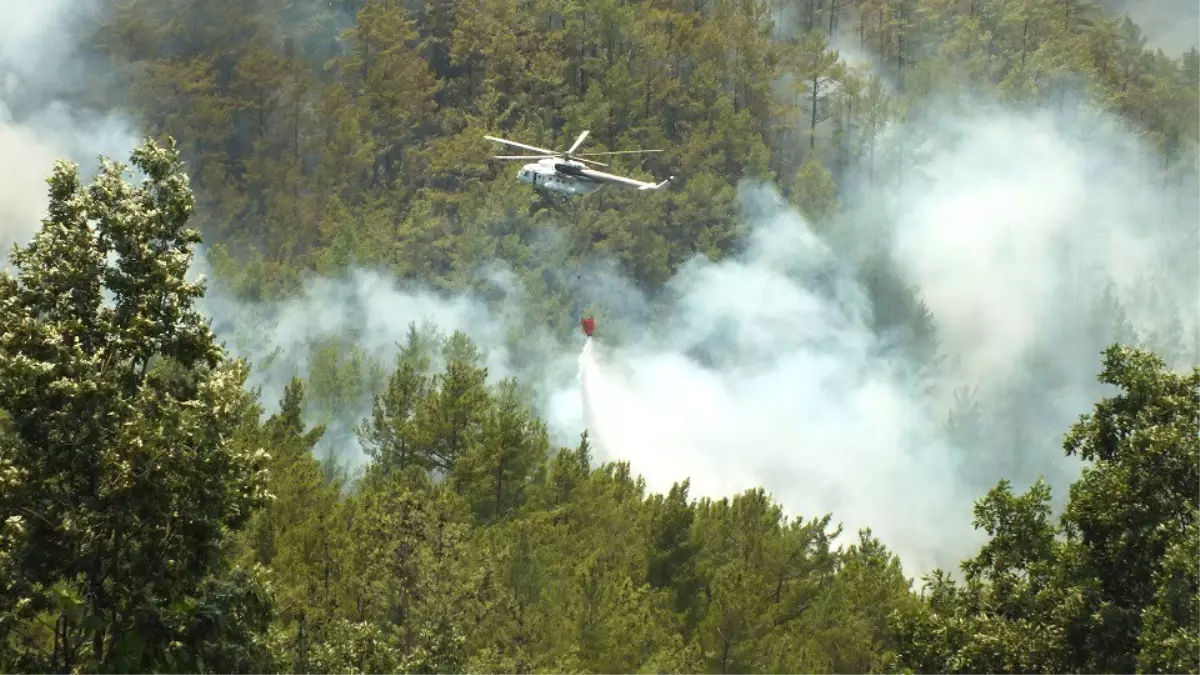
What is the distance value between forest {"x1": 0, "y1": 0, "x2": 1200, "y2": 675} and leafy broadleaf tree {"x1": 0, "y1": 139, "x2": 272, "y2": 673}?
5 cm

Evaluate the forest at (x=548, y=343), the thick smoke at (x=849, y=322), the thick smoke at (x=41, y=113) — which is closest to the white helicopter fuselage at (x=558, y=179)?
the forest at (x=548, y=343)

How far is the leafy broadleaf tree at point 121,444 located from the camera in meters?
21.1

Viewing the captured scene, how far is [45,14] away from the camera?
12125 cm

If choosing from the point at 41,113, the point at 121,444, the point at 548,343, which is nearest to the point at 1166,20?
the point at 548,343

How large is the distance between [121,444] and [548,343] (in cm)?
8216

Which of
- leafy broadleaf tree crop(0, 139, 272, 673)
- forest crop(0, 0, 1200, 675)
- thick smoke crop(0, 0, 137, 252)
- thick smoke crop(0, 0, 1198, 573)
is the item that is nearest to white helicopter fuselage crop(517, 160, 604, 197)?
forest crop(0, 0, 1200, 675)

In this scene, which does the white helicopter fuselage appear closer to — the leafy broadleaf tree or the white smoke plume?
the leafy broadleaf tree

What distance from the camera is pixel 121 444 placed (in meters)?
21.1

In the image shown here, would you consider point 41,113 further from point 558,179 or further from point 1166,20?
point 1166,20

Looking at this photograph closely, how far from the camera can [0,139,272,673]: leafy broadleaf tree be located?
21.1m

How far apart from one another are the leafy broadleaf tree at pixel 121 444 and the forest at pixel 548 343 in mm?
53

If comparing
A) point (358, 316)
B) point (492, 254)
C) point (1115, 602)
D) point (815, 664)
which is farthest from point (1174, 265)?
point (1115, 602)

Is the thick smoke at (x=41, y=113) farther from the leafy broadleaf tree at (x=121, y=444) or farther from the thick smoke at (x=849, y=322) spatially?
the leafy broadleaf tree at (x=121, y=444)

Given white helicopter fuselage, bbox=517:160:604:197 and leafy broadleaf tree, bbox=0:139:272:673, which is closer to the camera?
leafy broadleaf tree, bbox=0:139:272:673
